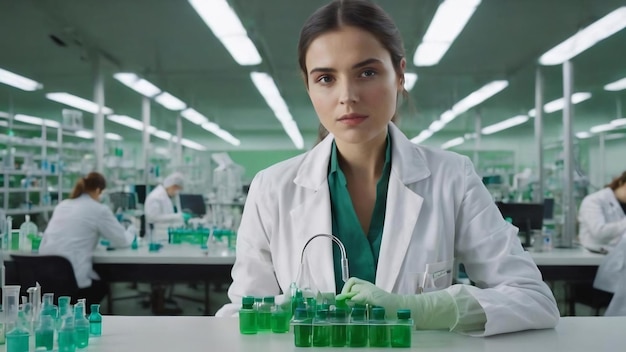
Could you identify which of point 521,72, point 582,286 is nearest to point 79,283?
point 582,286

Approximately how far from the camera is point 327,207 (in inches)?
58.3

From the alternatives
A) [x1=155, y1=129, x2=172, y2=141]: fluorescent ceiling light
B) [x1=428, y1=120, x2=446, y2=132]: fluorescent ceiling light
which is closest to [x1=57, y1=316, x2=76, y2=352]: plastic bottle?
[x1=428, y1=120, x2=446, y2=132]: fluorescent ceiling light

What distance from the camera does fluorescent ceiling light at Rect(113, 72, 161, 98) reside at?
8.59 metres

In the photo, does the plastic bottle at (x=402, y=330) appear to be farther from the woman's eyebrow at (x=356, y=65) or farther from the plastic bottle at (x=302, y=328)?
the woman's eyebrow at (x=356, y=65)

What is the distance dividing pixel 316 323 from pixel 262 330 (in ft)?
0.60

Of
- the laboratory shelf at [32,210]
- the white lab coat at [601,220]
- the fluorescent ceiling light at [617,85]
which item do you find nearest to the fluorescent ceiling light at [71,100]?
the laboratory shelf at [32,210]

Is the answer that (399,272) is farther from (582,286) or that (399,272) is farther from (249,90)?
(249,90)

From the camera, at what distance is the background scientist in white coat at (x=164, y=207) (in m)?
5.62

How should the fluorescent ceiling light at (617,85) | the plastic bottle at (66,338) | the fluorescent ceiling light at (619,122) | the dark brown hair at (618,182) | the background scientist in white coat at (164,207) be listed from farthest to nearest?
the fluorescent ceiling light at (619,122)
the fluorescent ceiling light at (617,85)
the background scientist in white coat at (164,207)
the dark brown hair at (618,182)
the plastic bottle at (66,338)

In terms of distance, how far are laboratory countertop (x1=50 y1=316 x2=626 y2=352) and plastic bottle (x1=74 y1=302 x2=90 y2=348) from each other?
2cm

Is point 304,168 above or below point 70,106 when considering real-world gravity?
below

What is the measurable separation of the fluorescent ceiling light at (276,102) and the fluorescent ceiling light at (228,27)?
3.62ft

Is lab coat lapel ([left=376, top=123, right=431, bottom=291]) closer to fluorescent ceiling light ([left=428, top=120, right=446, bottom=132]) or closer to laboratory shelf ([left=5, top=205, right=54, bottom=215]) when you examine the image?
laboratory shelf ([left=5, top=205, right=54, bottom=215])

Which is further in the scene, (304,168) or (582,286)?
(582,286)
